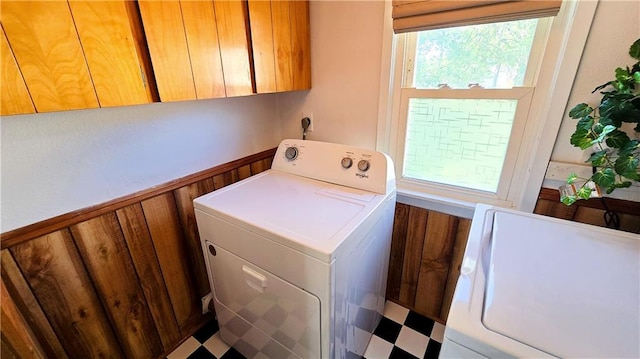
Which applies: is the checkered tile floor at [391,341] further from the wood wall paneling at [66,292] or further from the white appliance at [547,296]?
the white appliance at [547,296]

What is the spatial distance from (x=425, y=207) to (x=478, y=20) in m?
0.91

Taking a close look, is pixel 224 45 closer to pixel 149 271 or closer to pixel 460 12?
pixel 460 12

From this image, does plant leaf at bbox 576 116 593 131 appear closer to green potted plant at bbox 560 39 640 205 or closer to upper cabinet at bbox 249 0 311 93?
green potted plant at bbox 560 39 640 205

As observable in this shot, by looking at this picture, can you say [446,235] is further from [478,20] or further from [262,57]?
[262,57]

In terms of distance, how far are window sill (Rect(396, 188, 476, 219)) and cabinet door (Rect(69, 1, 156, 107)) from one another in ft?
4.32

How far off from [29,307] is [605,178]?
84.8 inches

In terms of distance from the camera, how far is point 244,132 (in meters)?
1.66

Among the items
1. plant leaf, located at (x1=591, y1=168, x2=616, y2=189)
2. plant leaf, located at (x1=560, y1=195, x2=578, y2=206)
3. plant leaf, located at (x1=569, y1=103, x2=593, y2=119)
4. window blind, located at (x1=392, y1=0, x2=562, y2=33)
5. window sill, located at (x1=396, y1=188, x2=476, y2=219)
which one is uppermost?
window blind, located at (x1=392, y1=0, x2=562, y2=33)

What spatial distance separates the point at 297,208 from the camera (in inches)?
43.9

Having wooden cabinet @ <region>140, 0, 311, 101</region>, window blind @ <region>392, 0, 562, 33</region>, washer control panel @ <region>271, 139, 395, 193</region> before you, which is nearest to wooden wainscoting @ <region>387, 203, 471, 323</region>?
washer control panel @ <region>271, 139, 395, 193</region>

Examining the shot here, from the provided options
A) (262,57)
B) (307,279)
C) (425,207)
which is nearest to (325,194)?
(307,279)

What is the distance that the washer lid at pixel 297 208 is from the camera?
0.91 m

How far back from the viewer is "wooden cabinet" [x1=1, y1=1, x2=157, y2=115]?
633mm

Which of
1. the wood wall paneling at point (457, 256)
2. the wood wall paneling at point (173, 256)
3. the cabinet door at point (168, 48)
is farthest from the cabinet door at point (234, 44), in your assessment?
the wood wall paneling at point (457, 256)
